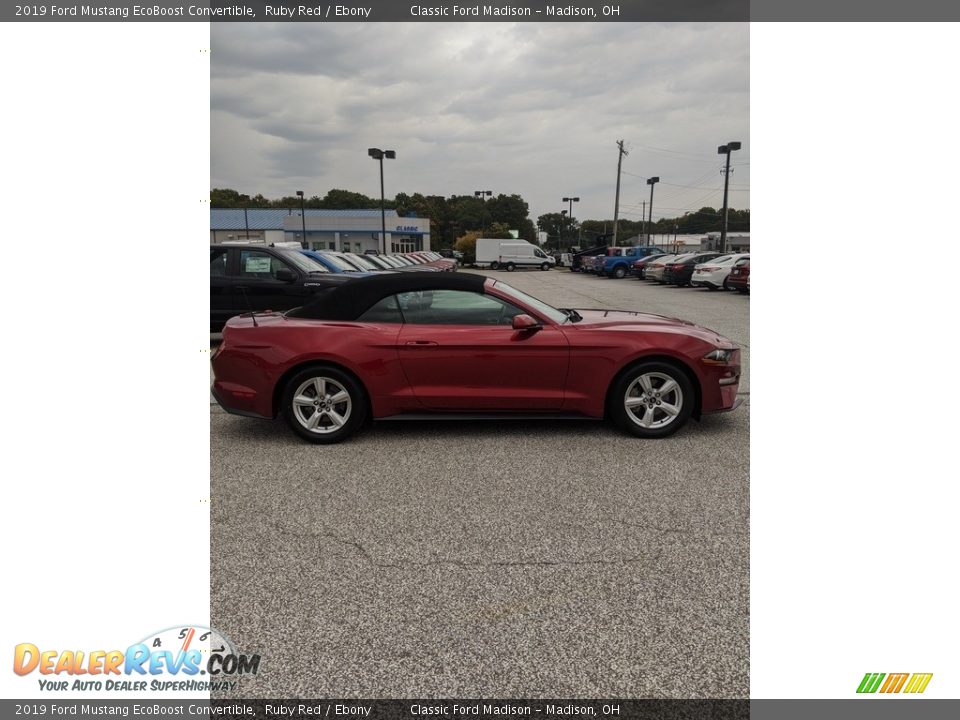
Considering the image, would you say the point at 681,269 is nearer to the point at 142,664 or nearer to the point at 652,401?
the point at 652,401

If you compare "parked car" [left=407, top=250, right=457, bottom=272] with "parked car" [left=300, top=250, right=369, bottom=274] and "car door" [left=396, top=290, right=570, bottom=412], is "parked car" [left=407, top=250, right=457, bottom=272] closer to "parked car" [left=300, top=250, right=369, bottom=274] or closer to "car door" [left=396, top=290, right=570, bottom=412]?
"parked car" [left=300, top=250, right=369, bottom=274]

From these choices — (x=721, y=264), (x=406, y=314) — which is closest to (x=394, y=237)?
(x=721, y=264)

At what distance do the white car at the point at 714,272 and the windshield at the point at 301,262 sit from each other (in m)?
18.5

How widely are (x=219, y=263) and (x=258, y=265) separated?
23.1 inches

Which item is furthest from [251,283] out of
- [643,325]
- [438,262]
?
[438,262]

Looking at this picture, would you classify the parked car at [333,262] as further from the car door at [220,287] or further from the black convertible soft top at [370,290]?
the black convertible soft top at [370,290]

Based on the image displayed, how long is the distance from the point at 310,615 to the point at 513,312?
3183 mm

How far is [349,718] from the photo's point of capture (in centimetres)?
221

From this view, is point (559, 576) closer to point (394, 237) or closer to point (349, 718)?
point (349, 718)

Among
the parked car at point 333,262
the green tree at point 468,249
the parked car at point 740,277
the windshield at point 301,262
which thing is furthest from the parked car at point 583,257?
the windshield at point 301,262

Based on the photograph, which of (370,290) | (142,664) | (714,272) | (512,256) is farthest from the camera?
(512,256)

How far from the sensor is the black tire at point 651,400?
5.36 m
